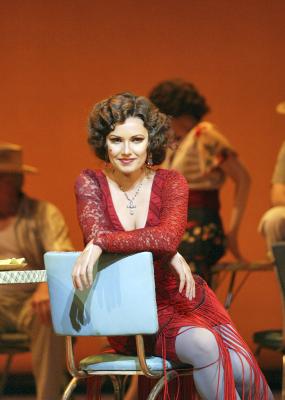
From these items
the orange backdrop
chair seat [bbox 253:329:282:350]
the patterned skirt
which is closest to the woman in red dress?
chair seat [bbox 253:329:282:350]

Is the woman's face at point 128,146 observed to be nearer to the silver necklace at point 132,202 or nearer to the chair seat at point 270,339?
the silver necklace at point 132,202

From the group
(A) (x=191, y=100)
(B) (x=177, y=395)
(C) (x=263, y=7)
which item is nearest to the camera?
(B) (x=177, y=395)

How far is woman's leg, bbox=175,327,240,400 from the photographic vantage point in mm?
3186

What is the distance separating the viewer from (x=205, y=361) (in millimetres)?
3191

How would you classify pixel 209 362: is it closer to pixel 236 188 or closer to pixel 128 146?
pixel 128 146

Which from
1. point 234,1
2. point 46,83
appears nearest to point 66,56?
point 46,83

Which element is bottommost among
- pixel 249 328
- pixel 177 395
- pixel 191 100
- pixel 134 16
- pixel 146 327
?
pixel 249 328

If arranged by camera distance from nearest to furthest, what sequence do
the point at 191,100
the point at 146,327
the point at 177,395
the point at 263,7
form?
the point at 146,327 → the point at 177,395 → the point at 191,100 → the point at 263,7

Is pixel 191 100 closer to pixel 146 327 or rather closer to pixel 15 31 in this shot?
pixel 15 31

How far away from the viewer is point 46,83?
6164 millimetres

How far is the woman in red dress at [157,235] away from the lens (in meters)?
3.20

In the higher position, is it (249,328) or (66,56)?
(66,56)

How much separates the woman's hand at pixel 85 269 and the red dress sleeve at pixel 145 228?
0.05 m

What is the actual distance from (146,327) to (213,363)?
0.75ft
